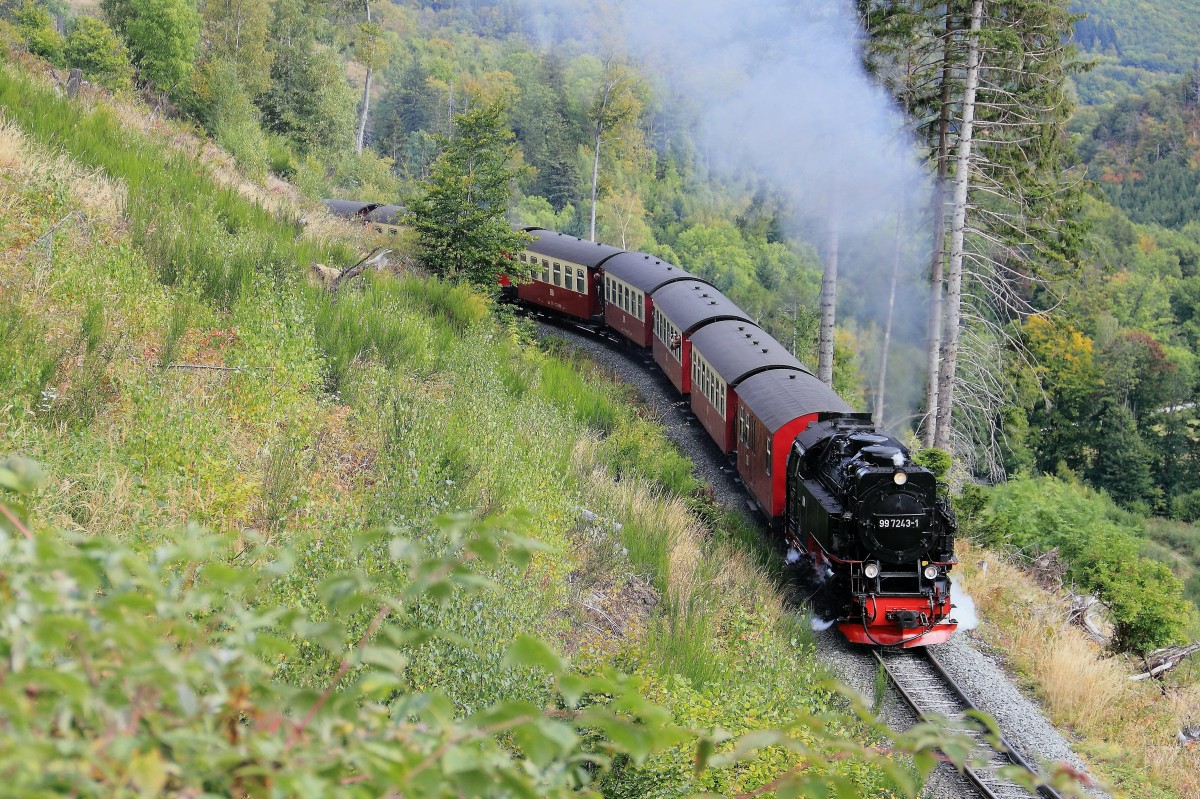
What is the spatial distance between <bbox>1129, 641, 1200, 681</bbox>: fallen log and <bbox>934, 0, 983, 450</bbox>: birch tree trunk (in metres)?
7.50

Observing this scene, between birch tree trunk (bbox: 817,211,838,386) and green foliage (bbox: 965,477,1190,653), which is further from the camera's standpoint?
birch tree trunk (bbox: 817,211,838,386)

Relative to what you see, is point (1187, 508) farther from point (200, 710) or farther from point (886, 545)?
point (200, 710)

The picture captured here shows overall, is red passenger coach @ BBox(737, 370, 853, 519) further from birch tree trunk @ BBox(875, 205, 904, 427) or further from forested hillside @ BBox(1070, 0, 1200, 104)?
forested hillside @ BBox(1070, 0, 1200, 104)

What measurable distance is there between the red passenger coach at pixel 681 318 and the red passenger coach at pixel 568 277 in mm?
3385

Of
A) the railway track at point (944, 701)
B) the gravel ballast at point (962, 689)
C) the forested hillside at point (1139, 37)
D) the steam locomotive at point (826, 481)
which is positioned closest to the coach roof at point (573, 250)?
the steam locomotive at point (826, 481)

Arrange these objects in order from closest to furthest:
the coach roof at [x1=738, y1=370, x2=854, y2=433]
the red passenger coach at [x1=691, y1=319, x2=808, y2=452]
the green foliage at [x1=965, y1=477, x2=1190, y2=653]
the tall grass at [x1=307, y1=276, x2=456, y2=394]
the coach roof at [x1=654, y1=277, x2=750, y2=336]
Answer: the tall grass at [x1=307, y1=276, x2=456, y2=394], the coach roof at [x1=738, y1=370, x2=854, y2=433], the green foliage at [x1=965, y1=477, x2=1190, y2=653], the red passenger coach at [x1=691, y1=319, x2=808, y2=452], the coach roof at [x1=654, y1=277, x2=750, y2=336]

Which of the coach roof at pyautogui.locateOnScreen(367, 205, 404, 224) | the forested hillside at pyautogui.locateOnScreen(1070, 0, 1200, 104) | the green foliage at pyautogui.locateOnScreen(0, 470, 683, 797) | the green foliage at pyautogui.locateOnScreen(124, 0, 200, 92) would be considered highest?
the forested hillside at pyautogui.locateOnScreen(1070, 0, 1200, 104)

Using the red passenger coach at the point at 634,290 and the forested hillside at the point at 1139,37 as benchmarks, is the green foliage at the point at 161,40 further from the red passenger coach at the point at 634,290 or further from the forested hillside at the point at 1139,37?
the forested hillside at the point at 1139,37

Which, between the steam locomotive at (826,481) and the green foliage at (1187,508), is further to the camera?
the green foliage at (1187,508)

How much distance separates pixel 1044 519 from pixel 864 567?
478 inches

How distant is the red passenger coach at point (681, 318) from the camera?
1938cm

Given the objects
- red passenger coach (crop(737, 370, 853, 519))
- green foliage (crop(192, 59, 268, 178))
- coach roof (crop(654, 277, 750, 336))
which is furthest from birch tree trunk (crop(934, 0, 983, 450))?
green foliage (crop(192, 59, 268, 178))

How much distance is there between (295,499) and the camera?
6.57 m

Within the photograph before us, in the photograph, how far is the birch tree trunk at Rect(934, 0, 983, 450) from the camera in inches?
773
